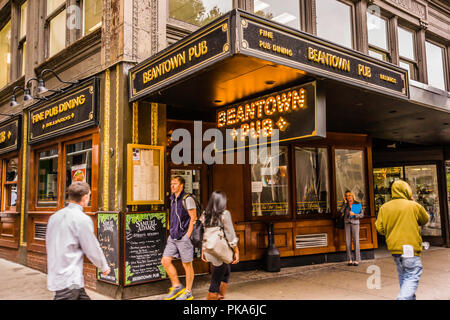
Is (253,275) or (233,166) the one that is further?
(233,166)

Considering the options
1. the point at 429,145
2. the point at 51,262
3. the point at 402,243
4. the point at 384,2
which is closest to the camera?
the point at 51,262

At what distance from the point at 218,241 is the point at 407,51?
33.5ft

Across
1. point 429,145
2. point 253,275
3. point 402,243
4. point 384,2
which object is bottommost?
point 253,275

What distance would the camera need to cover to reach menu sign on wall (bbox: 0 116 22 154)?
34.9 feet

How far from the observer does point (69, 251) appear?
3.67m

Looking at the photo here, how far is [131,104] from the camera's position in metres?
6.90

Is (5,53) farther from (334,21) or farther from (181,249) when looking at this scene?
(181,249)

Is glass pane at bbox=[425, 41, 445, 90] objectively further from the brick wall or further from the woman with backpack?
the brick wall

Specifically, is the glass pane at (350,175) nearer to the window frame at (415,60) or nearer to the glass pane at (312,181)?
the glass pane at (312,181)

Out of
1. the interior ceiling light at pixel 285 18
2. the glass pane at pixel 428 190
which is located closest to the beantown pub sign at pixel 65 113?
the interior ceiling light at pixel 285 18

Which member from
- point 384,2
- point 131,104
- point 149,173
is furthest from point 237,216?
point 384,2

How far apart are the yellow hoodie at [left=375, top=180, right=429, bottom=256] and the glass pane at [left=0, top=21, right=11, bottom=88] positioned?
41.3 ft

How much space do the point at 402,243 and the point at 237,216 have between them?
4385 millimetres

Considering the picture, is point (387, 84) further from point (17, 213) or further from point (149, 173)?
point (17, 213)
